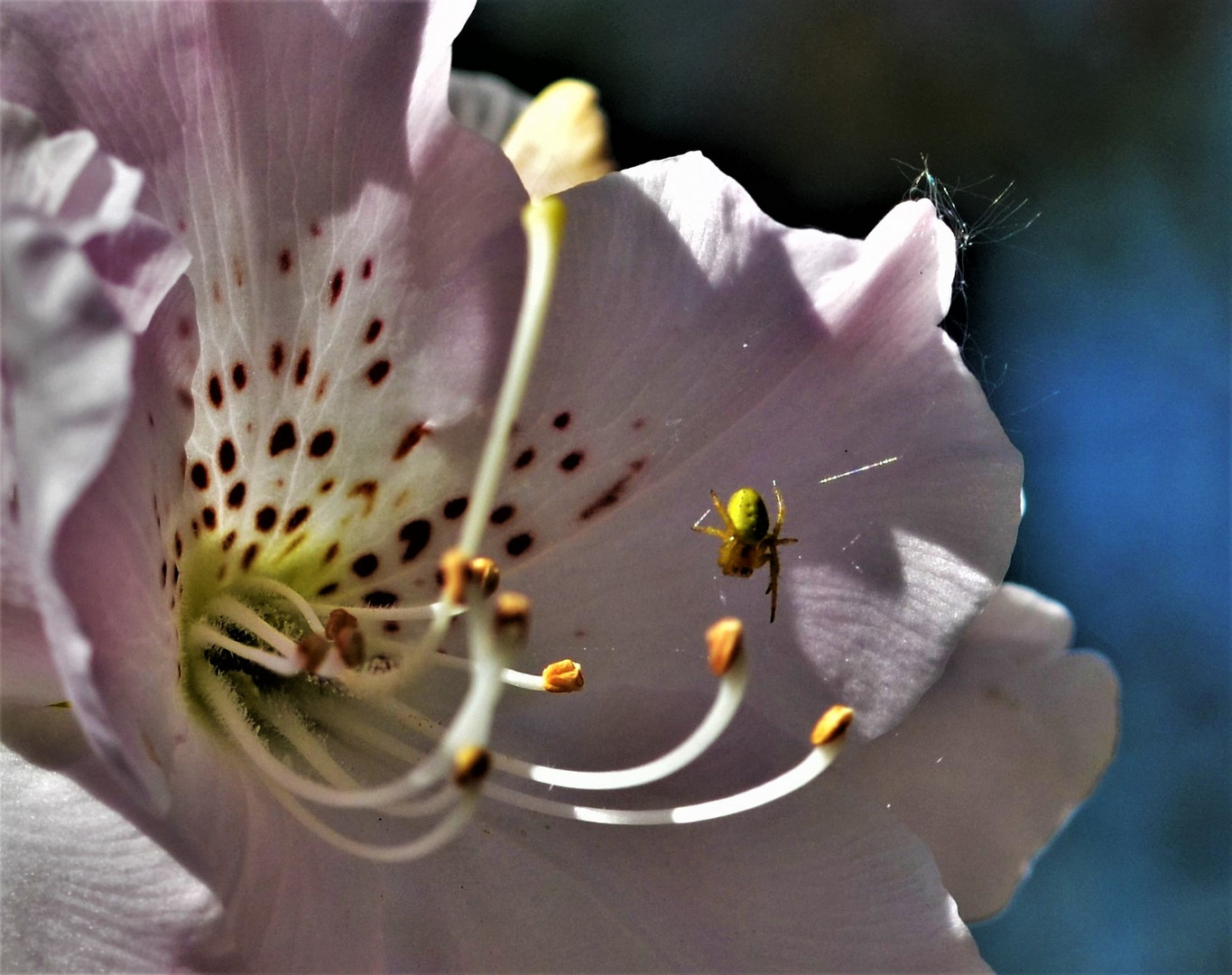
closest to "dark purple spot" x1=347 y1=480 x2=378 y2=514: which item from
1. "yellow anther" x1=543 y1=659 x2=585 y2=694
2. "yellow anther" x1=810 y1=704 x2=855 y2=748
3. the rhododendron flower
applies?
the rhododendron flower

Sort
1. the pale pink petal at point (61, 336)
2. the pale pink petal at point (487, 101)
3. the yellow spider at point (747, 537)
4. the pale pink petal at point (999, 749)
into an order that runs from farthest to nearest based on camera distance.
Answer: the pale pink petal at point (487, 101)
the pale pink petal at point (999, 749)
the yellow spider at point (747, 537)
the pale pink petal at point (61, 336)

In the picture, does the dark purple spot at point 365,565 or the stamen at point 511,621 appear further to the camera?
the dark purple spot at point 365,565

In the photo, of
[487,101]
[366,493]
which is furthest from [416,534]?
[487,101]

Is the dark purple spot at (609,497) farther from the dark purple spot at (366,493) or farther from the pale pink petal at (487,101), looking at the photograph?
the pale pink petal at (487,101)

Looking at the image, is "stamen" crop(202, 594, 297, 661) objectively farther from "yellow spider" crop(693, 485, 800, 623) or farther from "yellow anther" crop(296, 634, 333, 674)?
"yellow spider" crop(693, 485, 800, 623)

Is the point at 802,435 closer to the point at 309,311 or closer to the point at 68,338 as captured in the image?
the point at 309,311

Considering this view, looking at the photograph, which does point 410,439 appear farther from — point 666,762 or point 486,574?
point 666,762

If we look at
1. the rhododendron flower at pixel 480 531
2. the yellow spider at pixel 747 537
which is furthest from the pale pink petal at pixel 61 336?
the yellow spider at pixel 747 537

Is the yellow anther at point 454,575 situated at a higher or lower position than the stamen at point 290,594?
higher
